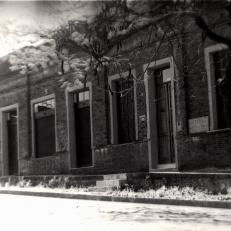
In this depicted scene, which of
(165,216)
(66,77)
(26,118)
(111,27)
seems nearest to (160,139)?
(165,216)

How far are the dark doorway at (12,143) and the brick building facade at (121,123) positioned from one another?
0.05 m

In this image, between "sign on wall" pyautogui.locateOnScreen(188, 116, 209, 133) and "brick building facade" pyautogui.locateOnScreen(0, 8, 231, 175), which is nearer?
"brick building facade" pyautogui.locateOnScreen(0, 8, 231, 175)

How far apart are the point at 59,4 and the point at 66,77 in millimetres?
1413

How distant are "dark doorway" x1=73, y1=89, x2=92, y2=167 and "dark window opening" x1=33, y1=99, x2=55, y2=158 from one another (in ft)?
4.84

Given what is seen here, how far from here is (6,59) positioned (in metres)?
3.04

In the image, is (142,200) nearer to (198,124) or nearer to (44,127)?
(198,124)

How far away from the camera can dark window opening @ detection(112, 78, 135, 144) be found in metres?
15.5

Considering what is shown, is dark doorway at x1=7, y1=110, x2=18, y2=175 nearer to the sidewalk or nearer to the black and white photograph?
the black and white photograph

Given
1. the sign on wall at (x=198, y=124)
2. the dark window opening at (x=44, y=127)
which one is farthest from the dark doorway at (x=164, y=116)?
the dark window opening at (x=44, y=127)

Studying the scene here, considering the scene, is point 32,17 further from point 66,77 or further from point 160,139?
point 160,139

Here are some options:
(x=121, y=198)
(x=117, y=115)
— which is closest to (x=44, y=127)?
(x=117, y=115)

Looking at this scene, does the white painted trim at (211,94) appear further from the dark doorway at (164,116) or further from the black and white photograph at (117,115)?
the dark doorway at (164,116)

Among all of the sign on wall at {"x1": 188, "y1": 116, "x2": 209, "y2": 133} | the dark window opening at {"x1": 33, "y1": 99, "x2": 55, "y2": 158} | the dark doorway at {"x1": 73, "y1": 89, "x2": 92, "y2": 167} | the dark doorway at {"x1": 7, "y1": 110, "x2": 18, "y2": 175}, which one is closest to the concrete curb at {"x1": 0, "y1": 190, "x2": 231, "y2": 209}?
the sign on wall at {"x1": 188, "y1": 116, "x2": 209, "y2": 133}

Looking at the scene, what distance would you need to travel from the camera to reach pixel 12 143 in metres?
23.0
